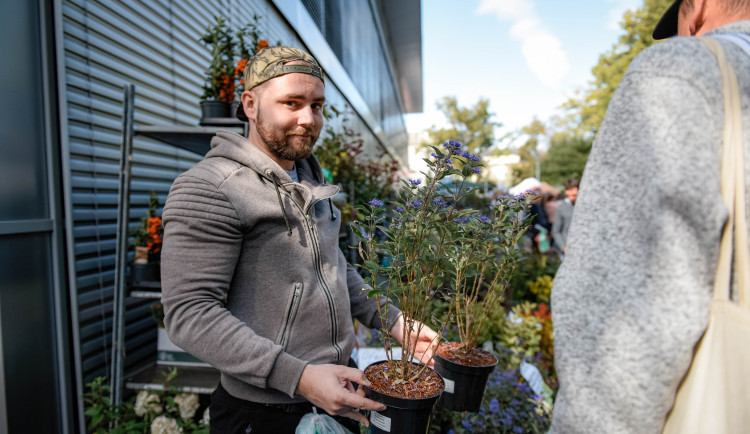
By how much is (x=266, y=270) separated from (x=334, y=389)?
0.46 m

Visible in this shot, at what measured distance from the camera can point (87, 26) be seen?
101 inches

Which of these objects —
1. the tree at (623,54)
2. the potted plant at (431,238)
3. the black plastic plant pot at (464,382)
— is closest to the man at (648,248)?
the potted plant at (431,238)

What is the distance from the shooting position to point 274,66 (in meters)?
1.55

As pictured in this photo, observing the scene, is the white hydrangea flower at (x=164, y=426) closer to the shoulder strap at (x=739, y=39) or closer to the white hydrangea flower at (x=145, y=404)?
the white hydrangea flower at (x=145, y=404)

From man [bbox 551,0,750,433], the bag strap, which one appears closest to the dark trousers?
man [bbox 551,0,750,433]

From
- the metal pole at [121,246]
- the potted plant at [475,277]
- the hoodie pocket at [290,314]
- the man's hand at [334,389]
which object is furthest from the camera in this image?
the metal pole at [121,246]

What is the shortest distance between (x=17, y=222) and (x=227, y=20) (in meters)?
2.91

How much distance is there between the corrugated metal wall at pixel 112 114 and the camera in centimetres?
249

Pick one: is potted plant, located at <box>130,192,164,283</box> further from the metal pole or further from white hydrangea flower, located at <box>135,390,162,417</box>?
white hydrangea flower, located at <box>135,390,162,417</box>

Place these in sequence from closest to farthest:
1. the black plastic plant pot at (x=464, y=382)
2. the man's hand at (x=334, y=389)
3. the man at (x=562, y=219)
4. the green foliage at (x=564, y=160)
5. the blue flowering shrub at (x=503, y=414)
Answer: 1. the man's hand at (x=334, y=389)
2. the black plastic plant pot at (x=464, y=382)
3. the blue flowering shrub at (x=503, y=414)
4. the man at (x=562, y=219)
5. the green foliage at (x=564, y=160)

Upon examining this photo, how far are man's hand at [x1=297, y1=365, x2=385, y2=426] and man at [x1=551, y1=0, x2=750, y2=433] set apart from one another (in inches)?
24.2

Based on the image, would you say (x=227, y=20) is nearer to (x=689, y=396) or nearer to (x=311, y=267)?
(x=311, y=267)

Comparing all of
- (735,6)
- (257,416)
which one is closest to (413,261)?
(257,416)

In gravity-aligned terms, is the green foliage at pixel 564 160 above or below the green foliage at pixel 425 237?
above
